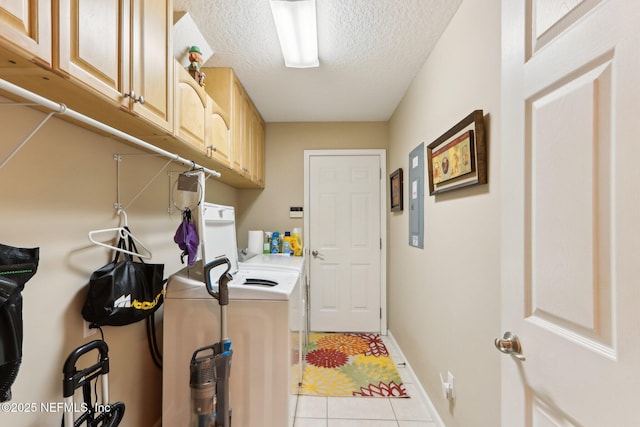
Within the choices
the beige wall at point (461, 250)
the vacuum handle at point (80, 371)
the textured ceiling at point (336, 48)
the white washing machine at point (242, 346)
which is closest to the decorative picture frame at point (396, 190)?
the beige wall at point (461, 250)

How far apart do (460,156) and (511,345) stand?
93 centimetres

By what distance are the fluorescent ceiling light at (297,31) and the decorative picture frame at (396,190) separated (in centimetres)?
134

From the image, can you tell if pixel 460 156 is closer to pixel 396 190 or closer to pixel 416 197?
pixel 416 197

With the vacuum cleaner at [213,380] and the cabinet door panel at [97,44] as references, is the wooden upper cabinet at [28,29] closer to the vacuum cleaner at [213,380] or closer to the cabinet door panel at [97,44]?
the cabinet door panel at [97,44]

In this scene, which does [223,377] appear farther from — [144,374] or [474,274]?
[474,274]

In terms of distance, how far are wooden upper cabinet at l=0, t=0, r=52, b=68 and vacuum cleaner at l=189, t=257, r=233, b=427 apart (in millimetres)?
887

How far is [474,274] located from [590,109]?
3.11 ft

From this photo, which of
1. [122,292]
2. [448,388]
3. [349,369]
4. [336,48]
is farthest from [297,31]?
[349,369]

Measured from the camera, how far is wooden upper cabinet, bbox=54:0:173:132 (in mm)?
751

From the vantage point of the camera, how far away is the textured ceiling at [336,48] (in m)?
1.54

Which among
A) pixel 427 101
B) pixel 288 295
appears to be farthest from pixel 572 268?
pixel 427 101

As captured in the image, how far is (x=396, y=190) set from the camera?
289 centimetres

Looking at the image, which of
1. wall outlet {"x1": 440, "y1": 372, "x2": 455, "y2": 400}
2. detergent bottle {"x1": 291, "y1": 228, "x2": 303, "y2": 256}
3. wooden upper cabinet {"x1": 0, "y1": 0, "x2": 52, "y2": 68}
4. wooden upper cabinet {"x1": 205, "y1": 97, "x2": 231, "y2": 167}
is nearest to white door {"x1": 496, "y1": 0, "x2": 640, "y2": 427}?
wall outlet {"x1": 440, "y1": 372, "x2": 455, "y2": 400}

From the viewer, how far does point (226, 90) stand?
2.13 meters
